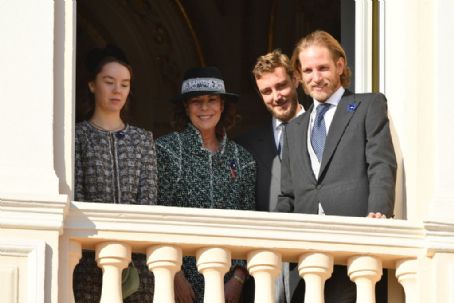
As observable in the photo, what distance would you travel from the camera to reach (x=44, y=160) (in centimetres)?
1444

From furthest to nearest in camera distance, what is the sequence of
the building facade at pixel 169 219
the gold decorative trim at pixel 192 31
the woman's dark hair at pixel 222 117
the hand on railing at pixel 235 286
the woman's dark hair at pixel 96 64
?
the gold decorative trim at pixel 192 31 < the woman's dark hair at pixel 222 117 < the woman's dark hair at pixel 96 64 < the hand on railing at pixel 235 286 < the building facade at pixel 169 219

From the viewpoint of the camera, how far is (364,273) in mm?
14633

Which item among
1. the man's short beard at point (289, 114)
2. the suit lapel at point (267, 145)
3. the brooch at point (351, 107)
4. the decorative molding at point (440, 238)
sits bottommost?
the decorative molding at point (440, 238)

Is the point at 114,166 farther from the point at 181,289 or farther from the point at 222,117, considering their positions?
the point at 222,117

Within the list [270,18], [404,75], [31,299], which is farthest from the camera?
[270,18]

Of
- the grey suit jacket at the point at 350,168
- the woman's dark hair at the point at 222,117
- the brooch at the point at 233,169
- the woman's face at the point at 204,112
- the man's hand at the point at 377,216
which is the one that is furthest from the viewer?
the woman's dark hair at the point at 222,117

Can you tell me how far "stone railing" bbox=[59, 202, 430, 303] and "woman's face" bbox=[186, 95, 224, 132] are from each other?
115 centimetres

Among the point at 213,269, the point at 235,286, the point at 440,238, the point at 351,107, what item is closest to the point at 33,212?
the point at 213,269

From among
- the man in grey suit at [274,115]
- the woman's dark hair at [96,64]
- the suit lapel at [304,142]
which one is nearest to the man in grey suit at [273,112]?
the man in grey suit at [274,115]

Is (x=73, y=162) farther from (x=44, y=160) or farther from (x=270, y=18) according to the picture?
(x=270, y=18)

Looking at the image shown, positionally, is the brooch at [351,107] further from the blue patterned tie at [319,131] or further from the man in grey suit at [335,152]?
the blue patterned tie at [319,131]

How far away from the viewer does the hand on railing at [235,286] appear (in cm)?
1515

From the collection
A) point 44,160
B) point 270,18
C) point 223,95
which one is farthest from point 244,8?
point 44,160

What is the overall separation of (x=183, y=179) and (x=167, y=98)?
216 inches
